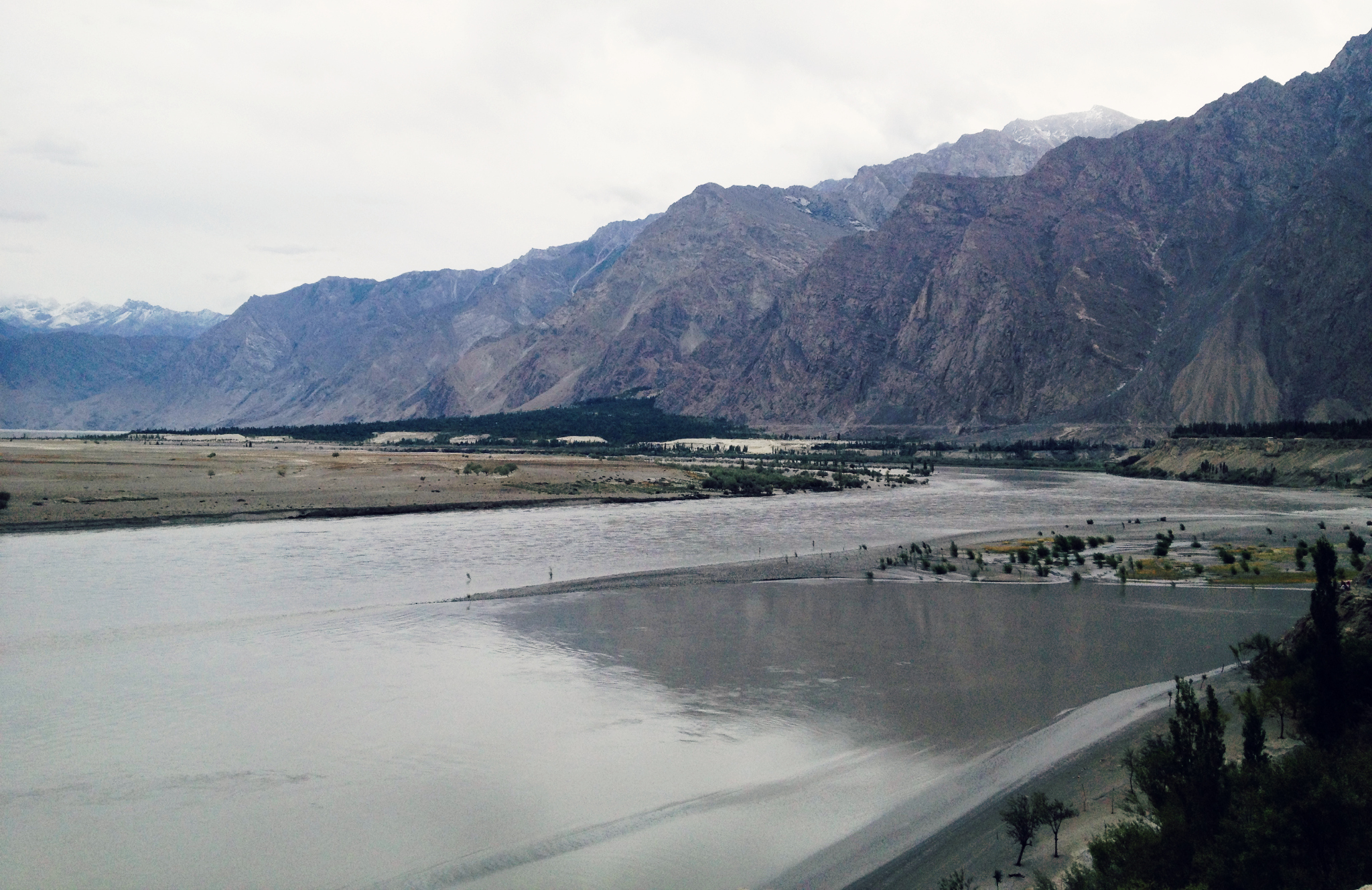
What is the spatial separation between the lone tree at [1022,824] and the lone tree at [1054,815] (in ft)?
0.33

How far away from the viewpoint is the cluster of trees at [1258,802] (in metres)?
9.43

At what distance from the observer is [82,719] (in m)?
18.2

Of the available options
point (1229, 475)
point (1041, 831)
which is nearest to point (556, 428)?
point (1229, 475)

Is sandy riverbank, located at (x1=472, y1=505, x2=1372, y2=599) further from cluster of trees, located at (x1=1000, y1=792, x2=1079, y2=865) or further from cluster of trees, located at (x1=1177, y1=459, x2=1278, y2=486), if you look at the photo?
cluster of trees, located at (x1=1177, y1=459, x2=1278, y2=486)

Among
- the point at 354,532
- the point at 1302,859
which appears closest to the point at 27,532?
the point at 354,532

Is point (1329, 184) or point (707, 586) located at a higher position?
point (1329, 184)

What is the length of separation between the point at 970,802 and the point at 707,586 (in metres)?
19.0

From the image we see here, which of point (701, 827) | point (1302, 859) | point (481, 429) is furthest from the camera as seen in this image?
point (481, 429)

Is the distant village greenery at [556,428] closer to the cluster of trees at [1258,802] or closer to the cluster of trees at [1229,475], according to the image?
the cluster of trees at [1229,475]

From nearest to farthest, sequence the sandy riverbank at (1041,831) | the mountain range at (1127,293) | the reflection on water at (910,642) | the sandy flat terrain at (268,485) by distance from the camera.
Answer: the sandy riverbank at (1041,831)
the reflection on water at (910,642)
the sandy flat terrain at (268,485)
the mountain range at (1127,293)

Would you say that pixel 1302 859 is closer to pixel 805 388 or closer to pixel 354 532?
pixel 354 532

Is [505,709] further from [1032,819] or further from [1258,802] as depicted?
[1258,802]

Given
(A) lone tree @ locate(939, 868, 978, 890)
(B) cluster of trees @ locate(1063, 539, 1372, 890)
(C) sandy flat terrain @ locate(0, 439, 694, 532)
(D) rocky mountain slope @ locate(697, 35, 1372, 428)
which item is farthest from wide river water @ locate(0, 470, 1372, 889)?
(D) rocky mountain slope @ locate(697, 35, 1372, 428)

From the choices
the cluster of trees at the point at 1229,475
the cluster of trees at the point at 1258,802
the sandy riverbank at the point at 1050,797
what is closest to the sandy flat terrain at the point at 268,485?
the cluster of trees at the point at 1229,475
